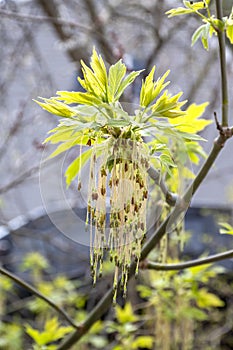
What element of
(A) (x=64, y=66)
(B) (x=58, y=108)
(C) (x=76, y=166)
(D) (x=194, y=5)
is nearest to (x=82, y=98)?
(B) (x=58, y=108)

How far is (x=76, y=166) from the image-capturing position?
75 cm

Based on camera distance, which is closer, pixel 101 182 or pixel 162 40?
pixel 101 182

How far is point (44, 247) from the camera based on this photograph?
3004mm

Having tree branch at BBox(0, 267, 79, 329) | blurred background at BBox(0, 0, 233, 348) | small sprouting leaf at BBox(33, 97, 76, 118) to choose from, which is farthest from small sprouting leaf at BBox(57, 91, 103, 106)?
blurred background at BBox(0, 0, 233, 348)

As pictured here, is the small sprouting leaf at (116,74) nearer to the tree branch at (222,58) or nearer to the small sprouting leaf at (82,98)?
the small sprouting leaf at (82,98)

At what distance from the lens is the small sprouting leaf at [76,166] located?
695mm

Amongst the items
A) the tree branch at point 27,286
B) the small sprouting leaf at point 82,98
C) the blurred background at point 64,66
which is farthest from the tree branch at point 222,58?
the blurred background at point 64,66

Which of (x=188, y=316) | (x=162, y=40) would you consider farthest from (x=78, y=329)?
(x=162, y=40)

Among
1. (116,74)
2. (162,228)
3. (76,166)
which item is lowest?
(162,228)

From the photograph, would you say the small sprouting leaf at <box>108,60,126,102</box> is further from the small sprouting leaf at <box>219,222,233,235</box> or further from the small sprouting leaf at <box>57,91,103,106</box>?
the small sprouting leaf at <box>219,222,233,235</box>

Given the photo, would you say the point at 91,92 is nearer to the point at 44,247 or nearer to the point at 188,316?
the point at 188,316

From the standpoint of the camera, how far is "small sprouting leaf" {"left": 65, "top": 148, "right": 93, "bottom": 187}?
0.70m

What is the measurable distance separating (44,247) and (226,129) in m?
2.33

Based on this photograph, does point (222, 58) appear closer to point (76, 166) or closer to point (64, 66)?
point (76, 166)
